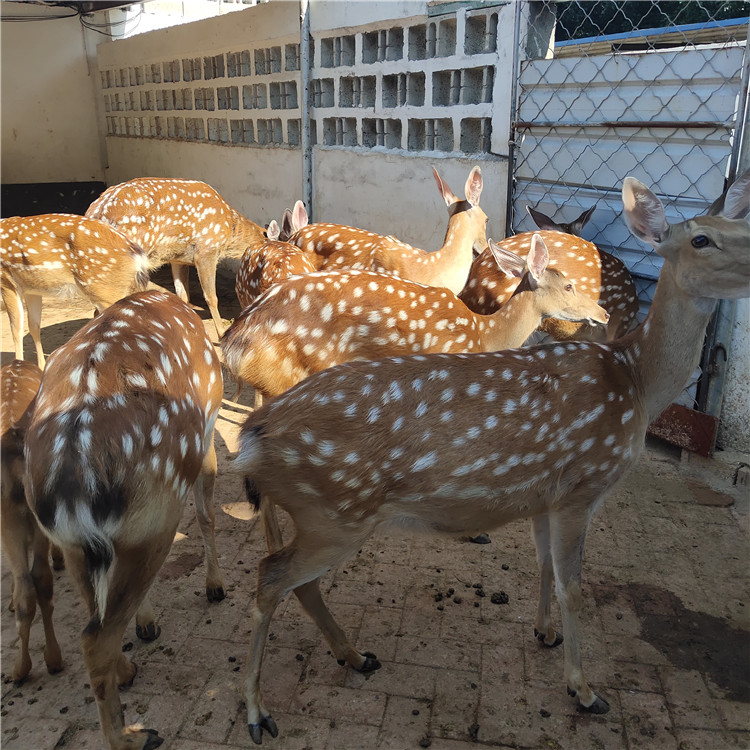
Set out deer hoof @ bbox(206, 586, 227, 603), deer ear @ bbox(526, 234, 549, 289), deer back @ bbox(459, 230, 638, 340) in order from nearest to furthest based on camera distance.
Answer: deer hoof @ bbox(206, 586, 227, 603)
deer ear @ bbox(526, 234, 549, 289)
deer back @ bbox(459, 230, 638, 340)

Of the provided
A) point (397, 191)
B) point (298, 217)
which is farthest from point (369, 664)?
point (397, 191)

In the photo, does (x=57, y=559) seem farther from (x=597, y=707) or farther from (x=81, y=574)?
(x=597, y=707)

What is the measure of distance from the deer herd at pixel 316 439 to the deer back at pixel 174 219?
12.6ft

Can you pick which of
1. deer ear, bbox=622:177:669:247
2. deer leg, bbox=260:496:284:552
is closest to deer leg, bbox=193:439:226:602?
deer leg, bbox=260:496:284:552

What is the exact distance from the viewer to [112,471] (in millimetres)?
2279

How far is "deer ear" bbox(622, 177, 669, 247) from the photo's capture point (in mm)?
3229

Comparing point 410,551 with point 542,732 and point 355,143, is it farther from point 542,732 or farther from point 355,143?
point 355,143

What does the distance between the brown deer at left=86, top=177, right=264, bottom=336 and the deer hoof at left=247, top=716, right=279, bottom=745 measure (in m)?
5.04

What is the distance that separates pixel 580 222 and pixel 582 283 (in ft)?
1.98

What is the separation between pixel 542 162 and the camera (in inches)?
213

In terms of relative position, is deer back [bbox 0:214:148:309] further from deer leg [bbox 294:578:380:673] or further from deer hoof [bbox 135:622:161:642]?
deer leg [bbox 294:578:380:673]

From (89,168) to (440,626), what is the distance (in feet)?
43.7

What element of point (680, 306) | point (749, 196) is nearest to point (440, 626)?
point (680, 306)

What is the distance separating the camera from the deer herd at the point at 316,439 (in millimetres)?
2357
